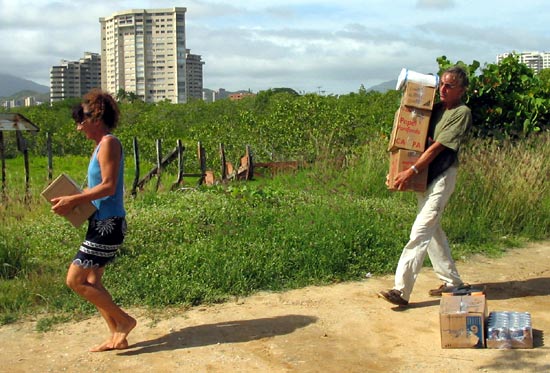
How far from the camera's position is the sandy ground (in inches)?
190

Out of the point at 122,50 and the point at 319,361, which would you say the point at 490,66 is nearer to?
the point at 319,361

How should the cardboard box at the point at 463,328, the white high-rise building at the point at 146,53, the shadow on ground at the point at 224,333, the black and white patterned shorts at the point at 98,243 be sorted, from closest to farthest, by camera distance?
the black and white patterned shorts at the point at 98,243, the cardboard box at the point at 463,328, the shadow on ground at the point at 224,333, the white high-rise building at the point at 146,53

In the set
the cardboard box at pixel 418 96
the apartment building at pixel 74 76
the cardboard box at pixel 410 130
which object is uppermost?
the apartment building at pixel 74 76

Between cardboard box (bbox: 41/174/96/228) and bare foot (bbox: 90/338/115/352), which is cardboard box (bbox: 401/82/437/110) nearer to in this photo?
cardboard box (bbox: 41/174/96/228)

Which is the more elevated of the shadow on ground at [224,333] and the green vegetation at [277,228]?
the green vegetation at [277,228]

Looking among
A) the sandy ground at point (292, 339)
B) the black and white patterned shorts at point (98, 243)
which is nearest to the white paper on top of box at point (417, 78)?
the sandy ground at point (292, 339)

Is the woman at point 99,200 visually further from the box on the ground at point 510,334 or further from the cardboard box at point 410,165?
the box on the ground at point 510,334

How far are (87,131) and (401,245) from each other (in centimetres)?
399

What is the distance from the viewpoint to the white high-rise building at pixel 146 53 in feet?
275

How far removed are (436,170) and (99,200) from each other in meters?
2.76

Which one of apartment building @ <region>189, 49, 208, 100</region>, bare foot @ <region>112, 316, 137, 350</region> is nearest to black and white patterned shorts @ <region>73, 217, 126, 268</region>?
bare foot @ <region>112, 316, 137, 350</region>

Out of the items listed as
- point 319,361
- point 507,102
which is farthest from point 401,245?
point 507,102

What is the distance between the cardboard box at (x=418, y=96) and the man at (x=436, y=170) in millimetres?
112

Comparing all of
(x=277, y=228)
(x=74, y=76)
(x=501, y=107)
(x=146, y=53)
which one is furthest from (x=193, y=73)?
(x=277, y=228)
